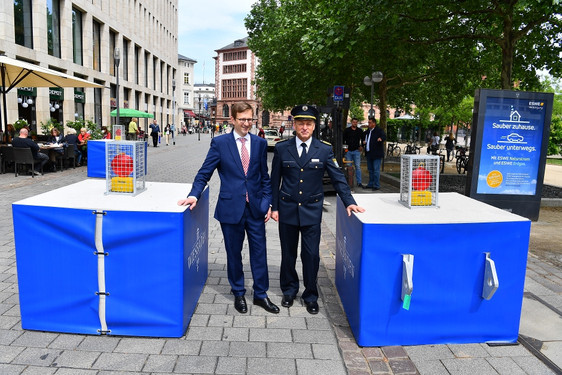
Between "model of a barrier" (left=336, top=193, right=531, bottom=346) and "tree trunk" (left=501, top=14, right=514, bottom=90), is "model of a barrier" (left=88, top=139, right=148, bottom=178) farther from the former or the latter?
"tree trunk" (left=501, top=14, right=514, bottom=90)

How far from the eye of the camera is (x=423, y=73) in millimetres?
27891

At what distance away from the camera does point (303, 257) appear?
4.47 m

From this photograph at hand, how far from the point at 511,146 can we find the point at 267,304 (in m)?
6.70

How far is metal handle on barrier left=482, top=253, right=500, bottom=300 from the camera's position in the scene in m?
3.62

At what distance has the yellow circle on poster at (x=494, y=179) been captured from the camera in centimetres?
916

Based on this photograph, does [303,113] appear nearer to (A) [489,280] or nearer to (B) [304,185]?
(B) [304,185]

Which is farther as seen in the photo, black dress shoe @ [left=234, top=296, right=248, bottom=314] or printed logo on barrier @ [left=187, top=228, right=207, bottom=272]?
black dress shoe @ [left=234, top=296, right=248, bottom=314]

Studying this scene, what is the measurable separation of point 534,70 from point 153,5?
4519 cm

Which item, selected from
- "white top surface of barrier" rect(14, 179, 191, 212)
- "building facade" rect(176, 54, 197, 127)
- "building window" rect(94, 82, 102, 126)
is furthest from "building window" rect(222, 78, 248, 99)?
"white top surface of barrier" rect(14, 179, 191, 212)

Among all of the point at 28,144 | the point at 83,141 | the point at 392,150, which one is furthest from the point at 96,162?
the point at 392,150

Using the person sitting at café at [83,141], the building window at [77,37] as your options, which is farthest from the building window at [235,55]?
the person sitting at café at [83,141]

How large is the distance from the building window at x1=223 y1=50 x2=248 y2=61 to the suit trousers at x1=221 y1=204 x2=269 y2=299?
122707 mm

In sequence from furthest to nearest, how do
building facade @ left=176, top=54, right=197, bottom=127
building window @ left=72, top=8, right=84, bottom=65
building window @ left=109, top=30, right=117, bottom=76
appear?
1. building facade @ left=176, top=54, right=197, bottom=127
2. building window @ left=109, top=30, right=117, bottom=76
3. building window @ left=72, top=8, right=84, bottom=65

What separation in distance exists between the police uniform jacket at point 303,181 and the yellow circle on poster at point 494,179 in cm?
592
